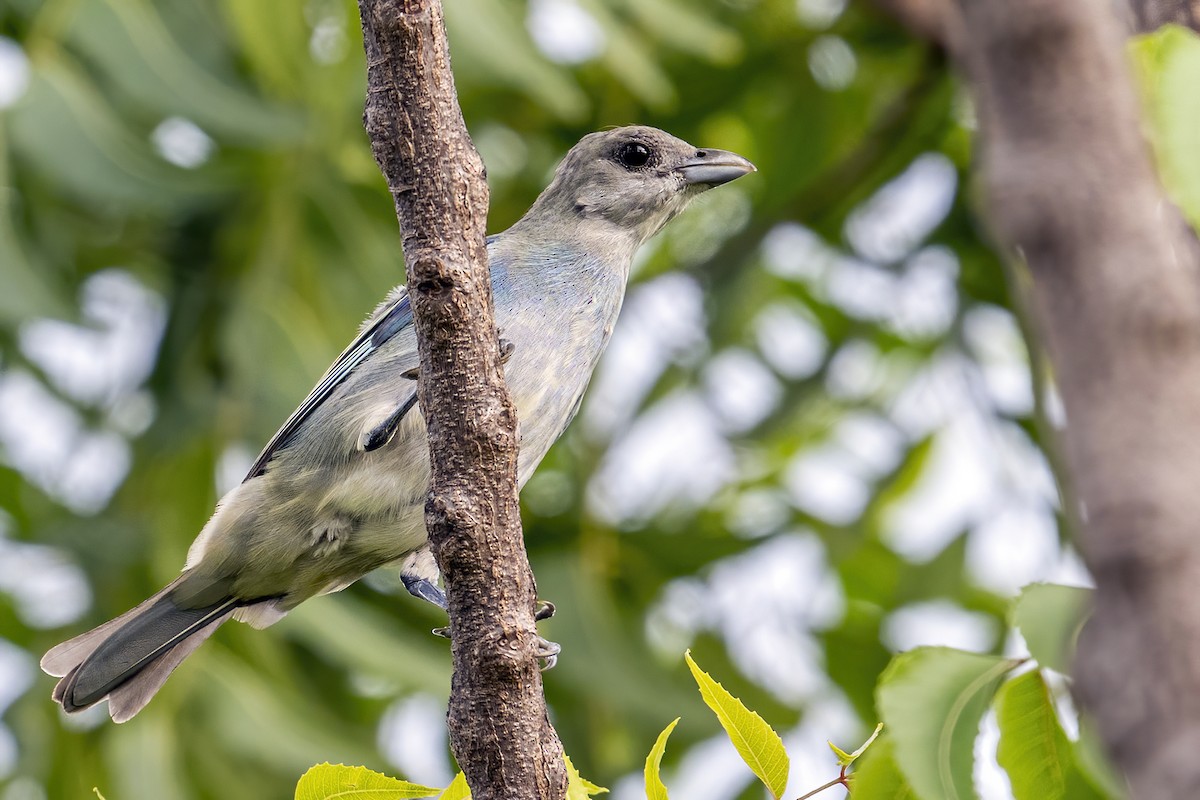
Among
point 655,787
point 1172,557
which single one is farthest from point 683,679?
point 1172,557

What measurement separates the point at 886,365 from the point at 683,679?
222cm

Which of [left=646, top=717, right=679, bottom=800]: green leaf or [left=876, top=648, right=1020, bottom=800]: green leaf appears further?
[left=646, top=717, right=679, bottom=800]: green leaf

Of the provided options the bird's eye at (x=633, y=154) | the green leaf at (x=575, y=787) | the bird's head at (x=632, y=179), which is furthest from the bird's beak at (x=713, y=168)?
the green leaf at (x=575, y=787)

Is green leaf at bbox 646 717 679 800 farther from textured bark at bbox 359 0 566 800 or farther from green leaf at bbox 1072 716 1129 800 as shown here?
green leaf at bbox 1072 716 1129 800

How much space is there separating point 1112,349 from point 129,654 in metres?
3.72

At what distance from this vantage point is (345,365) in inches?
174

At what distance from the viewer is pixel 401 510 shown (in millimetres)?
3994

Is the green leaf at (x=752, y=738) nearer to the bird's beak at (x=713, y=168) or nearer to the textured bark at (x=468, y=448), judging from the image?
the textured bark at (x=468, y=448)

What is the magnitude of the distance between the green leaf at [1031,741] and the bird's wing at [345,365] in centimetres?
248

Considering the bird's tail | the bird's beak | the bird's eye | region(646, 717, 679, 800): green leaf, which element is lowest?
region(646, 717, 679, 800): green leaf

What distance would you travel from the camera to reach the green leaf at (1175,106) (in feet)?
5.39

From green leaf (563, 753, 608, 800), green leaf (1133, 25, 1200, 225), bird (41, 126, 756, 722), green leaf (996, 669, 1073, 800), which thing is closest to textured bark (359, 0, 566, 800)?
green leaf (563, 753, 608, 800)

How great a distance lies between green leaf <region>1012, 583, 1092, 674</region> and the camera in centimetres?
217

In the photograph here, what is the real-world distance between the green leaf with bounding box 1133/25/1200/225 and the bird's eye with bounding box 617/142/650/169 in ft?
10.1
